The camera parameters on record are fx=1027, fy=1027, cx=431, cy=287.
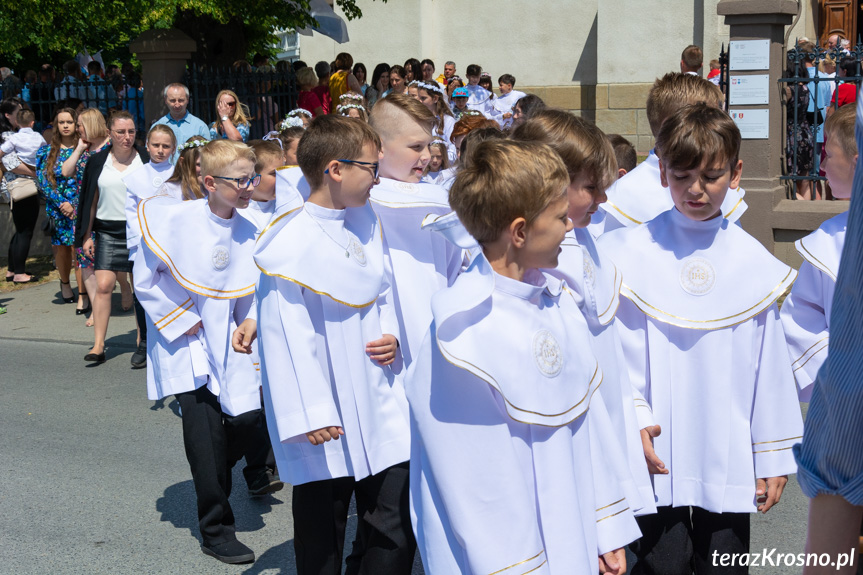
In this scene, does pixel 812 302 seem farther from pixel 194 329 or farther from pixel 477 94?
pixel 477 94

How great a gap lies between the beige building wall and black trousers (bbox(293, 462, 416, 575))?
1516 centimetres

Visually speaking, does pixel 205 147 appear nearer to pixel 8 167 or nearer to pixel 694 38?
pixel 8 167

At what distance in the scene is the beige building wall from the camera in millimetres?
18500

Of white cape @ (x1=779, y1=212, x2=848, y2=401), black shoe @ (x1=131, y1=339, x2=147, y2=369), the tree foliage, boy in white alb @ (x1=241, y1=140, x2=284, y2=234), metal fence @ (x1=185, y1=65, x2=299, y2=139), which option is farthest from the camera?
metal fence @ (x1=185, y1=65, x2=299, y2=139)

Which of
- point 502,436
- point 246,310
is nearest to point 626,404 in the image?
point 502,436

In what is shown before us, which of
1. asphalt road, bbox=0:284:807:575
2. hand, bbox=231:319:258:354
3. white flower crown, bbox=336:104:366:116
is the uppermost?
white flower crown, bbox=336:104:366:116

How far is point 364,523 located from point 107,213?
5.42 meters

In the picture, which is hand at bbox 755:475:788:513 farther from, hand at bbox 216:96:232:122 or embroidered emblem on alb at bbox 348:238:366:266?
hand at bbox 216:96:232:122

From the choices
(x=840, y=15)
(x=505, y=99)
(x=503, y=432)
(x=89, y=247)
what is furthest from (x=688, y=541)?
(x=840, y=15)

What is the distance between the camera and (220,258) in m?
4.64

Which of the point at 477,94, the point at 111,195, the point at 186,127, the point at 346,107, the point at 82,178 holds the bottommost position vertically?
the point at 111,195

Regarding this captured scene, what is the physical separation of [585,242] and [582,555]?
1.04m

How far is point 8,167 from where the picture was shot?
11.9m

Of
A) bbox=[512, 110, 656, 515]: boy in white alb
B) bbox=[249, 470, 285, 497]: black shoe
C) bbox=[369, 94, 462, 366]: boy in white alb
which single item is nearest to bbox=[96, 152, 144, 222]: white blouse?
bbox=[249, 470, 285, 497]: black shoe
